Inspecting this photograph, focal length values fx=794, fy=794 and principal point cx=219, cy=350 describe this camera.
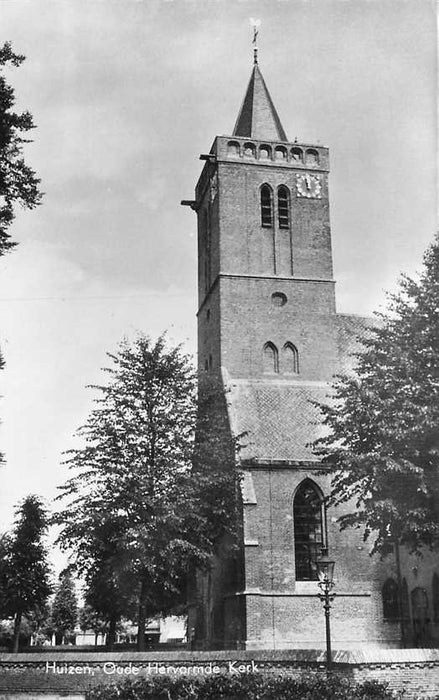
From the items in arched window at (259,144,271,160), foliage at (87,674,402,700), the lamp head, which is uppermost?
arched window at (259,144,271,160)

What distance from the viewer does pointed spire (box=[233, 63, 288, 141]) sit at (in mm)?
37125

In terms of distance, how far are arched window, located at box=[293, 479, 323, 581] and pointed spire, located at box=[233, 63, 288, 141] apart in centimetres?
1651

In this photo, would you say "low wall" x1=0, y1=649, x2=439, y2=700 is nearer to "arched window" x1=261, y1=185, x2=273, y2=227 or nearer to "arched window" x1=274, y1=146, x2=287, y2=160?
"arched window" x1=261, y1=185, x2=273, y2=227

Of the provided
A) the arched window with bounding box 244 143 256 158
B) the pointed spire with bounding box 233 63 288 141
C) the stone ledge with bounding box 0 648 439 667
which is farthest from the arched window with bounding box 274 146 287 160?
the stone ledge with bounding box 0 648 439 667

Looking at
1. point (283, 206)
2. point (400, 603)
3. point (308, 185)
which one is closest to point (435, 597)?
point (400, 603)

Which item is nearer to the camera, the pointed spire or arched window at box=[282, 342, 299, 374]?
arched window at box=[282, 342, 299, 374]

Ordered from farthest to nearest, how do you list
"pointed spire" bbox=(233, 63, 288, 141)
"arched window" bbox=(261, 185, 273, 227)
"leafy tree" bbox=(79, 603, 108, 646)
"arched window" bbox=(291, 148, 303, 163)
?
"leafy tree" bbox=(79, 603, 108, 646) → "pointed spire" bbox=(233, 63, 288, 141) → "arched window" bbox=(291, 148, 303, 163) → "arched window" bbox=(261, 185, 273, 227)

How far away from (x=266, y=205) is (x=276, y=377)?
8186 millimetres

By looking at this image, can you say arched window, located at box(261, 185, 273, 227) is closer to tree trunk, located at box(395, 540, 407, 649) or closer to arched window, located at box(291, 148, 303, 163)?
arched window, located at box(291, 148, 303, 163)

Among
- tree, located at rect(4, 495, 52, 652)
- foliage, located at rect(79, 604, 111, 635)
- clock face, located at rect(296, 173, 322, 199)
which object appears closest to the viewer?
clock face, located at rect(296, 173, 322, 199)

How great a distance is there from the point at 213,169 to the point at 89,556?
1887 cm

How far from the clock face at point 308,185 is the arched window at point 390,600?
17.2 metres

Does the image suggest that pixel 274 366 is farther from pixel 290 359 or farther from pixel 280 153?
pixel 280 153

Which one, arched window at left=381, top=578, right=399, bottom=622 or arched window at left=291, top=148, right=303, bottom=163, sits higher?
arched window at left=291, top=148, right=303, bottom=163
